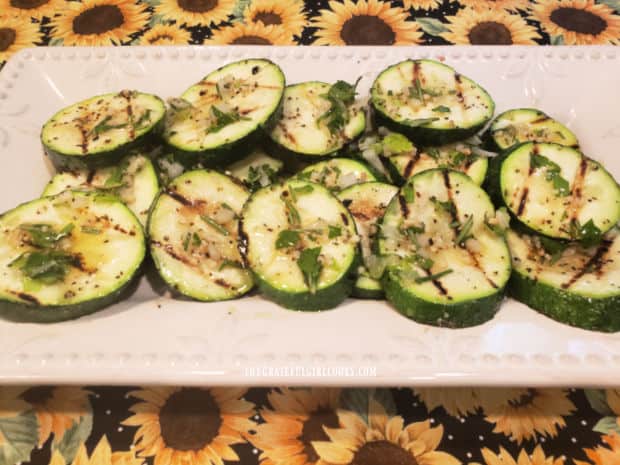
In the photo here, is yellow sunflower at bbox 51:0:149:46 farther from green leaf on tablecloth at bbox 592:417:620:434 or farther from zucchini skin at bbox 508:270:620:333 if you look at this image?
green leaf on tablecloth at bbox 592:417:620:434

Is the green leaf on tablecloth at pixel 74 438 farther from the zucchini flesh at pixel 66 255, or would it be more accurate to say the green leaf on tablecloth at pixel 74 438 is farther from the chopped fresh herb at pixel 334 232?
Answer: the chopped fresh herb at pixel 334 232

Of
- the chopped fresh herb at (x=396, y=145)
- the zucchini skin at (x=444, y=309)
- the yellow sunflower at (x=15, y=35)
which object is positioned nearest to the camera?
the zucchini skin at (x=444, y=309)

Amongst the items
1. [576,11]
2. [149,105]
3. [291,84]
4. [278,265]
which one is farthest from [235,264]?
[576,11]

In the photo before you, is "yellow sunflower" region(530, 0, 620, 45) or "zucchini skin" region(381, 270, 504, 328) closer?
"zucchini skin" region(381, 270, 504, 328)

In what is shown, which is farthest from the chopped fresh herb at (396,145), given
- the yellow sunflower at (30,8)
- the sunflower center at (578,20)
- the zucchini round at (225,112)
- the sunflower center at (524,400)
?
the yellow sunflower at (30,8)

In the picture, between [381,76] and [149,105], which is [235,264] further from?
[381,76]

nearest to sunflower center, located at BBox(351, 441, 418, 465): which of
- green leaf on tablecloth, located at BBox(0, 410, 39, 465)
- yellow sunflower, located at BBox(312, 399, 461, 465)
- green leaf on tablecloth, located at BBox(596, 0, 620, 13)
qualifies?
yellow sunflower, located at BBox(312, 399, 461, 465)

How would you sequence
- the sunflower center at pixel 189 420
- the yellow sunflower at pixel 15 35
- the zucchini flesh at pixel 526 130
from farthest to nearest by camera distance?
the yellow sunflower at pixel 15 35
the zucchini flesh at pixel 526 130
the sunflower center at pixel 189 420
